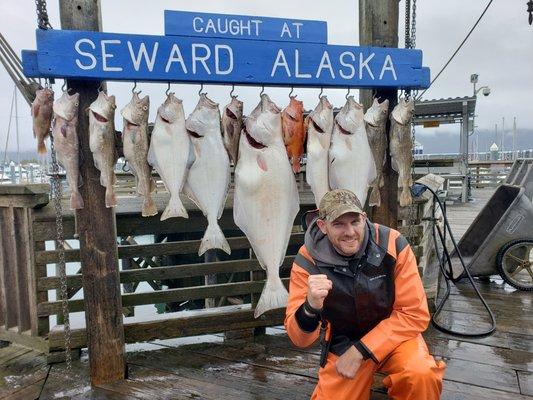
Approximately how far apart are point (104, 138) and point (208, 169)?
604mm

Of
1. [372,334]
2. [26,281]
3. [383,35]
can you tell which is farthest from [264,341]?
[383,35]

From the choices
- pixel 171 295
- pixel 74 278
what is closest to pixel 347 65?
pixel 171 295

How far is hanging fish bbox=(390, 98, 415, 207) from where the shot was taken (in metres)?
2.77

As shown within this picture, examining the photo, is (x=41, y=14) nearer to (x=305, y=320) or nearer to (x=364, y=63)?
(x=364, y=63)

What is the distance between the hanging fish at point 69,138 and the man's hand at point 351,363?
168 centimetres

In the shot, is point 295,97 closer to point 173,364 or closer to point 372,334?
point 372,334

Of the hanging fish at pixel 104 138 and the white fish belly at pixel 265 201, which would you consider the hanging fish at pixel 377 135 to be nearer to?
the white fish belly at pixel 265 201

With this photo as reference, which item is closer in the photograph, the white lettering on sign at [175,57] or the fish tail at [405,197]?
the white lettering on sign at [175,57]

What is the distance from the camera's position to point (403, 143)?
2789 mm

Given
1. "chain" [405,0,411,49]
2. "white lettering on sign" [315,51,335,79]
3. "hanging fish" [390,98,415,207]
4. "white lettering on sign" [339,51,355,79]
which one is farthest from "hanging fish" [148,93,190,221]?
"chain" [405,0,411,49]

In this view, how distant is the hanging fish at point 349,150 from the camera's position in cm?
265

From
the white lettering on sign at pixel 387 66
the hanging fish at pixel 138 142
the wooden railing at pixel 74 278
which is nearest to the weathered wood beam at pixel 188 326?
the wooden railing at pixel 74 278

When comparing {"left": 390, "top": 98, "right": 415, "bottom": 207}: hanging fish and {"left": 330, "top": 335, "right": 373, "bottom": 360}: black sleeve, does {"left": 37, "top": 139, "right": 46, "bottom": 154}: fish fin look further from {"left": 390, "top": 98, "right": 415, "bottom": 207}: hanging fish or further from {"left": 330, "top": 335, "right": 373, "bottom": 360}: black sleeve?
{"left": 390, "top": 98, "right": 415, "bottom": 207}: hanging fish

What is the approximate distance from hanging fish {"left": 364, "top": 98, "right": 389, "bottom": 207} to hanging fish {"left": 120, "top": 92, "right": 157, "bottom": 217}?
54.5 inches
